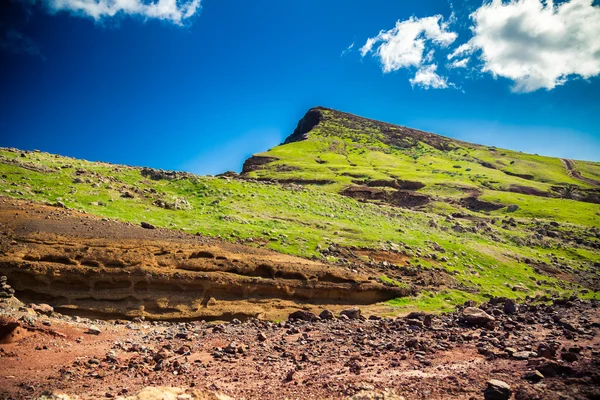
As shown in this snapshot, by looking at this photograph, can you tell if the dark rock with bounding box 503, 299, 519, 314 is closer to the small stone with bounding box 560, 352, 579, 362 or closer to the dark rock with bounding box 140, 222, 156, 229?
the small stone with bounding box 560, 352, 579, 362

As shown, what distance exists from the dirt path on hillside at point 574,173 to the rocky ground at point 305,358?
150474 mm

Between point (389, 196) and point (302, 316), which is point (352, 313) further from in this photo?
point (389, 196)

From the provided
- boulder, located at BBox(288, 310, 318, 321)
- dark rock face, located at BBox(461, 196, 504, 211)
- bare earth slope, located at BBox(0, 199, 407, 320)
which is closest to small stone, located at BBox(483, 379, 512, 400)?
boulder, located at BBox(288, 310, 318, 321)

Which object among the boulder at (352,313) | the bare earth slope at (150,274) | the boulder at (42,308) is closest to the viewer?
the boulder at (42,308)

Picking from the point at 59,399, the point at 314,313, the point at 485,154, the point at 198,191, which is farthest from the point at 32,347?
the point at 485,154

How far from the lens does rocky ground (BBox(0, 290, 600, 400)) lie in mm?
9188

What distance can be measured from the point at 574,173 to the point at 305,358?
17624cm

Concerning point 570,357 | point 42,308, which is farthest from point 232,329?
point 570,357

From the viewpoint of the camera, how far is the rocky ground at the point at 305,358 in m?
9.19

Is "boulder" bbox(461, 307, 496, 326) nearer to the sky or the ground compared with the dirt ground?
nearer to the ground

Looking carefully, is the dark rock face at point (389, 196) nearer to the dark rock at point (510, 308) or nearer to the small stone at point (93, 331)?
the dark rock at point (510, 308)

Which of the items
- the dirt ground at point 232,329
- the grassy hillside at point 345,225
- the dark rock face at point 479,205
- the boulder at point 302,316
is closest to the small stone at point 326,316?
the dirt ground at point 232,329

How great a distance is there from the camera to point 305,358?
41.7ft

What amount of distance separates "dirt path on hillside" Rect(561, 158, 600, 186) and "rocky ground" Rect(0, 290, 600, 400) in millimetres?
150474
